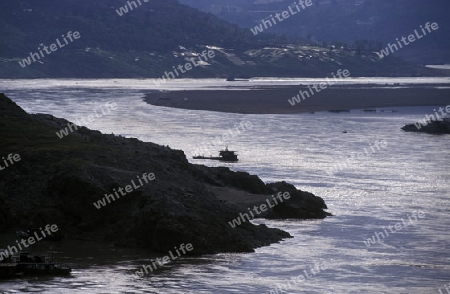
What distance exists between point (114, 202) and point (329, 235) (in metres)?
14.5

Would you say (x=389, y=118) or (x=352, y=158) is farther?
(x=389, y=118)

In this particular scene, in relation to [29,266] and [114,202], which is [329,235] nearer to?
[114,202]

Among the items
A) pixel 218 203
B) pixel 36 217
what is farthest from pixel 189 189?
pixel 36 217

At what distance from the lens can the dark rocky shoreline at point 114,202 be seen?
57.0 m

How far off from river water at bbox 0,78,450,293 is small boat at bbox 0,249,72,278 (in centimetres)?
72

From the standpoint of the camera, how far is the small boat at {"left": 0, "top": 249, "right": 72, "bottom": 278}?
4925 centimetres

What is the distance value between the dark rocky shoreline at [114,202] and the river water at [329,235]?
1375mm

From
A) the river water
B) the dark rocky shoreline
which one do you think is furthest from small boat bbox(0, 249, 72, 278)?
the dark rocky shoreline

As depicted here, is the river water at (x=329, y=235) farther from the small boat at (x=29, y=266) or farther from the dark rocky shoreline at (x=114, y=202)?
the dark rocky shoreline at (x=114, y=202)

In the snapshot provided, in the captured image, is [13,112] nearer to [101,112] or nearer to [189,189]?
[189,189]

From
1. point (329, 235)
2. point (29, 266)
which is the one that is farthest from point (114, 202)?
point (329, 235)

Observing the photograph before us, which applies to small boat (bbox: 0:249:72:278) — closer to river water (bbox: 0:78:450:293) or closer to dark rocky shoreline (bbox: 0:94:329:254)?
river water (bbox: 0:78:450:293)

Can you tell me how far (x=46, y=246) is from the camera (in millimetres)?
57094

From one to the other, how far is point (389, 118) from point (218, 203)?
113303 millimetres
